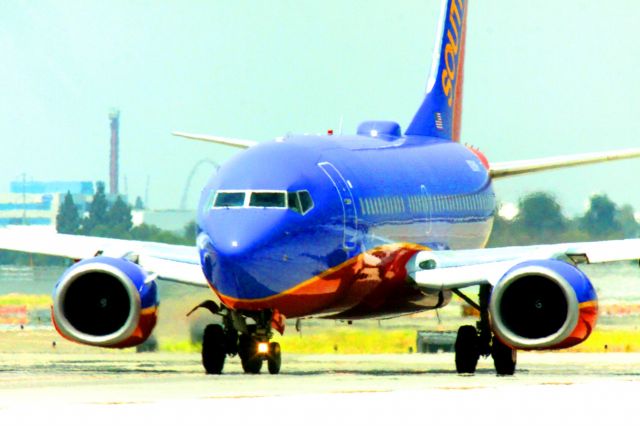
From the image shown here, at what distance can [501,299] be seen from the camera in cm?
3027

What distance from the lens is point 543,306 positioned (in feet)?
100

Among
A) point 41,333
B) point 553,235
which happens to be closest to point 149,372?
point 41,333

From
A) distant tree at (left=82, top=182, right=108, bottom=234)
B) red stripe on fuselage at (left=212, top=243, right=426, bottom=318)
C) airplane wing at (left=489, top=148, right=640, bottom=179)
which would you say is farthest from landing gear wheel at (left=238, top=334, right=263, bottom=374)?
distant tree at (left=82, top=182, right=108, bottom=234)

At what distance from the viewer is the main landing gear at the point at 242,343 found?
31.0m

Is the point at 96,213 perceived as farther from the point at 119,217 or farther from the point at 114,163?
the point at 114,163

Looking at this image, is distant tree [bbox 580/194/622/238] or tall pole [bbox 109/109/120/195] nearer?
distant tree [bbox 580/194/622/238]

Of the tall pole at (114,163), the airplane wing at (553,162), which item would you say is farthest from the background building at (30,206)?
the airplane wing at (553,162)

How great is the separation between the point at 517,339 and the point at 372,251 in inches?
147

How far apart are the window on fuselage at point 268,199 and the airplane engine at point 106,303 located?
269 cm

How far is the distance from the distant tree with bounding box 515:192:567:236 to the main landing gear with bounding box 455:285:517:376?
1475cm

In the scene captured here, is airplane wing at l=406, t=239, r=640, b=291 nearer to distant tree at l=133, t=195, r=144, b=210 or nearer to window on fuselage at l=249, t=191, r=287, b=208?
window on fuselage at l=249, t=191, r=287, b=208

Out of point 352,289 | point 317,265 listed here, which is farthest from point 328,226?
point 352,289

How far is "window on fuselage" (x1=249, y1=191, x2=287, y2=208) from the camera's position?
1161 inches

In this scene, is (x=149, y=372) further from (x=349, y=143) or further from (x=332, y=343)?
(x=332, y=343)
